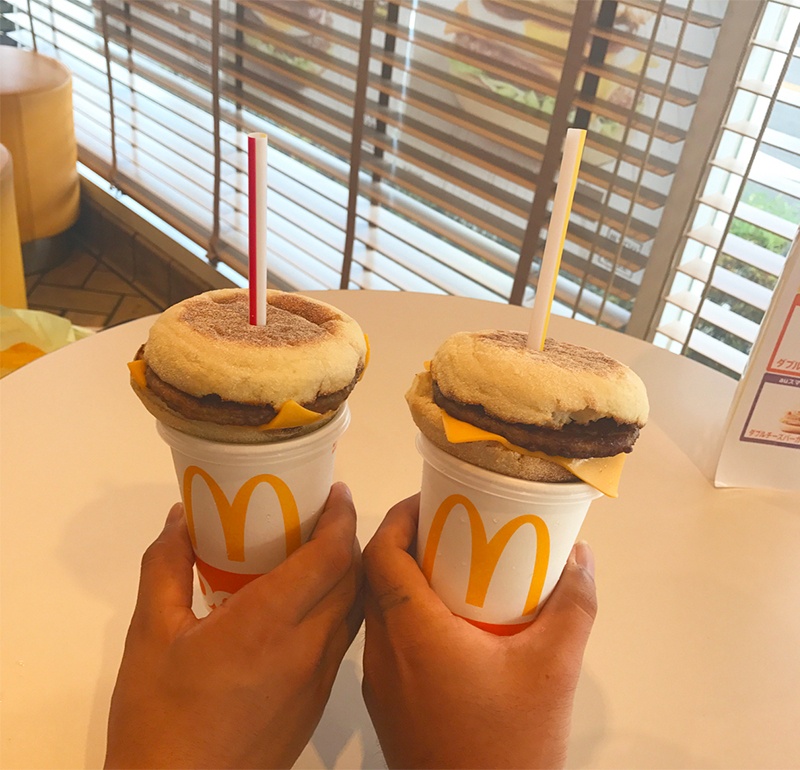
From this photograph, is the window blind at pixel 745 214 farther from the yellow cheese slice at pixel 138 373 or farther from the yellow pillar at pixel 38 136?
the yellow pillar at pixel 38 136

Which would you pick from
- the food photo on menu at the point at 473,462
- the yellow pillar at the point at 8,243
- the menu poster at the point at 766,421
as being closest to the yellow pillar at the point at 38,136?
the yellow pillar at the point at 8,243

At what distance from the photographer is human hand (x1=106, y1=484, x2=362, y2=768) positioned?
52 centimetres

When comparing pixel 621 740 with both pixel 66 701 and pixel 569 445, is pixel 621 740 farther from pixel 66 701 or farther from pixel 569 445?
pixel 66 701

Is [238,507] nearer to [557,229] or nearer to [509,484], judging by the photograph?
[509,484]

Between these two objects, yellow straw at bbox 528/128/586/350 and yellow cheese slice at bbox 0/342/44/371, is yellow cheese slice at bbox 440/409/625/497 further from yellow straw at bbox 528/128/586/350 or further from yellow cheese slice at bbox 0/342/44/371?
yellow cheese slice at bbox 0/342/44/371

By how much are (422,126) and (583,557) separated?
1.51 m

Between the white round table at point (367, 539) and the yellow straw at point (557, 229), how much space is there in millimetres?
358

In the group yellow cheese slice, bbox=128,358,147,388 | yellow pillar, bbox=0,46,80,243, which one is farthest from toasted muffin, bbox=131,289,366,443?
yellow pillar, bbox=0,46,80,243

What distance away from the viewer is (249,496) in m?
0.61

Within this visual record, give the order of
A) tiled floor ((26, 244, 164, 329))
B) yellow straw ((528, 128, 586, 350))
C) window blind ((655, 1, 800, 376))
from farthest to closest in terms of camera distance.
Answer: tiled floor ((26, 244, 164, 329))
window blind ((655, 1, 800, 376))
yellow straw ((528, 128, 586, 350))

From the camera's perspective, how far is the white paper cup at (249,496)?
1.91 feet

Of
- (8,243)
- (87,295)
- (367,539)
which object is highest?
(367,539)

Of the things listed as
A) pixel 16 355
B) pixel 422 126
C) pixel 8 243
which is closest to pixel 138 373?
pixel 16 355

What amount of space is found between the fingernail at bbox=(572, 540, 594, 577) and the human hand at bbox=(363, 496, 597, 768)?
0.04 metres
